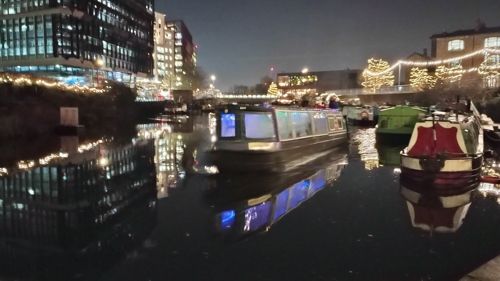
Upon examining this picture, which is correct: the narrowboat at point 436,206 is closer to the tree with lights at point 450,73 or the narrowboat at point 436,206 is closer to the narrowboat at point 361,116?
the narrowboat at point 361,116

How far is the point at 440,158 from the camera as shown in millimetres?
12359

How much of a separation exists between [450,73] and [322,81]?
2730 inches

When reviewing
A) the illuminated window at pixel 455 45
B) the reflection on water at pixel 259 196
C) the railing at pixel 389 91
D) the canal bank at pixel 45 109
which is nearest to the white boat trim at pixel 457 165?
the reflection on water at pixel 259 196

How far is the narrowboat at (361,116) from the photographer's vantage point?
4725 cm

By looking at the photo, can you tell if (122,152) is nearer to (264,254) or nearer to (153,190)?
(153,190)

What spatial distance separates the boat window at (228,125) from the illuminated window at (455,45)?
7031cm

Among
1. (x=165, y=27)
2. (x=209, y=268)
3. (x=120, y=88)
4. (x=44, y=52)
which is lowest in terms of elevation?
(x=209, y=268)

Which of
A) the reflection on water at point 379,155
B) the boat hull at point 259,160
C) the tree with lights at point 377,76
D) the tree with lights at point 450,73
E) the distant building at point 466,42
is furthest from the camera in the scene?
the tree with lights at point 377,76

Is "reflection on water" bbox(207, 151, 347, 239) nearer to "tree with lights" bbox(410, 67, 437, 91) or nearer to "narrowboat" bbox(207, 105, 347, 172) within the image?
"narrowboat" bbox(207, 105, 347, 172)

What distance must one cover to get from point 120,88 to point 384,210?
4848cm

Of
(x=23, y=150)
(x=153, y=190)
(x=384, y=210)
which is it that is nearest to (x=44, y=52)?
(x=23, y=150)

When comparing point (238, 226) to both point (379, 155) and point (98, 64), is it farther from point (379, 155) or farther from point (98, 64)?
point (98, 64)

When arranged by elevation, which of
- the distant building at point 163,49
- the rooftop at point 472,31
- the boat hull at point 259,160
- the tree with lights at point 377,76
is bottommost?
the boat hull at point 259,160

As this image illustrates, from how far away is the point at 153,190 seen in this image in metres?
12.6
